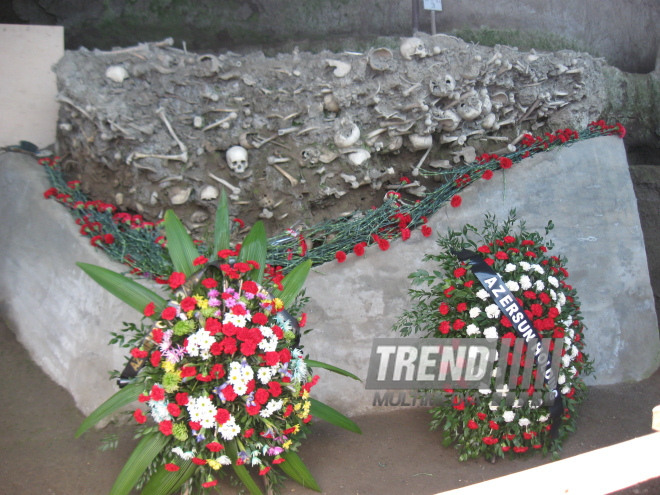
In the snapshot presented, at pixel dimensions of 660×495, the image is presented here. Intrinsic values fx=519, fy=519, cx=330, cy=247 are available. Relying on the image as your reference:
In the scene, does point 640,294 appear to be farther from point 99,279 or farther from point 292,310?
point 99,279

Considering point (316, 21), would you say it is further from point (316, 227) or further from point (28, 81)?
→ point (28, 81)

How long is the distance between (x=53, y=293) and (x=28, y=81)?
1.90 m

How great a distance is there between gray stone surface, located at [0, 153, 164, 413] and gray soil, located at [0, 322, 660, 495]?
17 centimetres

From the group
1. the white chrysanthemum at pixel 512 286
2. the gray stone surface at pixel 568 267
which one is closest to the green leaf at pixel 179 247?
the gray stone surface at pixel 568 267

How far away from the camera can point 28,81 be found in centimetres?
441

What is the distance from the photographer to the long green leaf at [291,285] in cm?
298

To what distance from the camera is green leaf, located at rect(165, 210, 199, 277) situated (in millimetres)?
2865

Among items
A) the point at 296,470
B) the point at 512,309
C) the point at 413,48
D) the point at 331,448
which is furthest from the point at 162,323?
the point at 413,48

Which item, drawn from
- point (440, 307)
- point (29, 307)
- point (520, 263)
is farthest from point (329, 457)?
point (29, 307)

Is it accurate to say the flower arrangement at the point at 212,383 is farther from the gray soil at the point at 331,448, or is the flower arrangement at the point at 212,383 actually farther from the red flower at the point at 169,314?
the gray soil at the point at 331,448

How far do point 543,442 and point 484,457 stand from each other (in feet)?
1.25

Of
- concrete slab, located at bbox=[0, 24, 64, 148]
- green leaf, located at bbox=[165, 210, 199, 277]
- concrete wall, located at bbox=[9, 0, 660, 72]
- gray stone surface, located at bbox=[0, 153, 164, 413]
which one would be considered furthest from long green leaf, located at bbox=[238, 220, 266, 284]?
concrete wall, located at bbox=[9, 0, 660, 72]

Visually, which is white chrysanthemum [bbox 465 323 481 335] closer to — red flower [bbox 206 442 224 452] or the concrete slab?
red flower [bbox 206 442 224 452]

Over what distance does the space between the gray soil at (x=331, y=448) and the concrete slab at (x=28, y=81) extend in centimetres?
192
